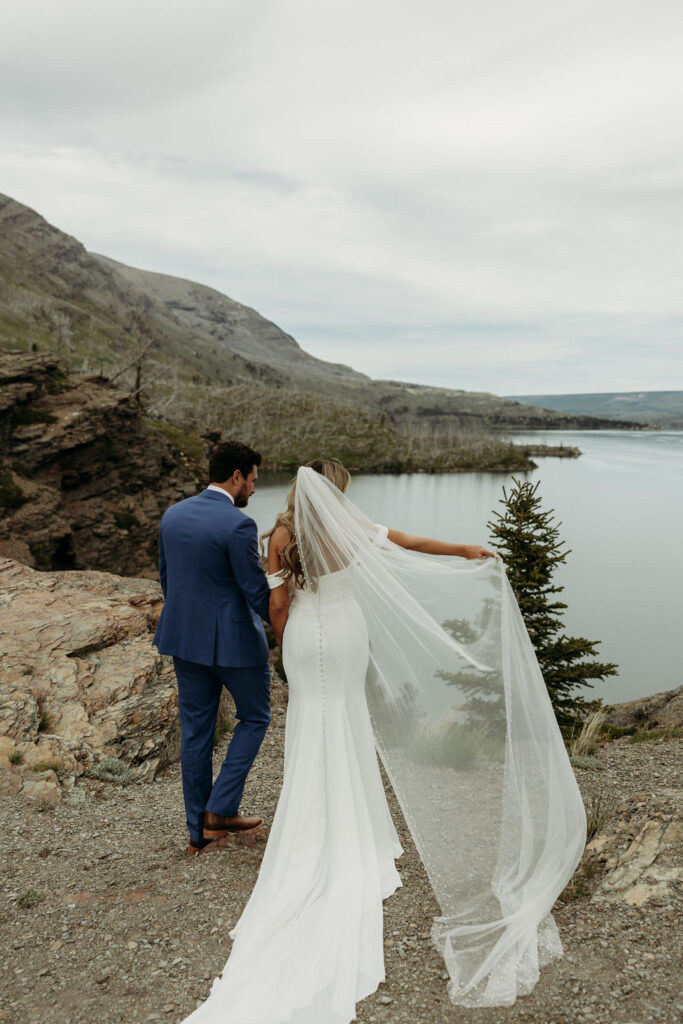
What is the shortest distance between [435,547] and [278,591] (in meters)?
1.17

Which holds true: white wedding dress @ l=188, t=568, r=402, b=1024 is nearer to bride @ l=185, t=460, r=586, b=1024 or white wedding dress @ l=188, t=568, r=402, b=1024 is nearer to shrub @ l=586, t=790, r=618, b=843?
bride @ l=185, t=460, r=586, b=1024

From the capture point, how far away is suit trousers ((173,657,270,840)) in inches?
180

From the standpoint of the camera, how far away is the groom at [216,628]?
14.2 ft

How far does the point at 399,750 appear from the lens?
14.4 feet

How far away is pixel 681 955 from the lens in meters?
3.36

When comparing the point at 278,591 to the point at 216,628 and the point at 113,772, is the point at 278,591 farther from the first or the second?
the point at 113,772

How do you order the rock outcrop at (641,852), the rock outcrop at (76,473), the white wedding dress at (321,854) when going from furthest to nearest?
the rock outcrop at (76,473), the rock outcrop at (641,852), the white wedding dress at (321,854)

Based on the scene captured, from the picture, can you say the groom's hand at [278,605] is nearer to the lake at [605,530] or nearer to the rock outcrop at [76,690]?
the rock outcrop at [76,690]

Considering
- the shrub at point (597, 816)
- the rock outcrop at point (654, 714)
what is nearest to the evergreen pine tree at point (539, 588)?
the rock outcrop at point (654, 714)

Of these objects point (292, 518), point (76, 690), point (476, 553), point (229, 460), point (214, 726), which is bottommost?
point (76, 690)

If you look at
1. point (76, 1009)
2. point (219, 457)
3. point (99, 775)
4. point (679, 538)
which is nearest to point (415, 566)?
point (219, 457)

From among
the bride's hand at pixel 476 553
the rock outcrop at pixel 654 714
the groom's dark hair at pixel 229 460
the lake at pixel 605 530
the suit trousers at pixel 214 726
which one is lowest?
the lake at pixel 605 530

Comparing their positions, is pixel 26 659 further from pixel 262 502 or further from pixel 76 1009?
pixel 262 502

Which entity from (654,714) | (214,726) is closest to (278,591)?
(214,726)
